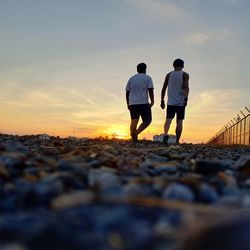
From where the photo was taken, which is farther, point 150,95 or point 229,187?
point 150,95

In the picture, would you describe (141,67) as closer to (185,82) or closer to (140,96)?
(140,96)

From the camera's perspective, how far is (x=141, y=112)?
9.70 m

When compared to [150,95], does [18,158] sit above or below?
below

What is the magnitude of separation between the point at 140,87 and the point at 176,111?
1.01 m

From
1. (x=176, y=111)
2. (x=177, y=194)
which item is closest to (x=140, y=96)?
(x=176, y=111)

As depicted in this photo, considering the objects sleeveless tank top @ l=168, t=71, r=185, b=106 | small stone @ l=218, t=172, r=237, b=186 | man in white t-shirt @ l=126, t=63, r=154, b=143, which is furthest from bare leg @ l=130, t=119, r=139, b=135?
small stone @ l=218, t=172, r=237, b=186

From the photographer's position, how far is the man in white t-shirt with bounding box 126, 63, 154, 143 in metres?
9.42

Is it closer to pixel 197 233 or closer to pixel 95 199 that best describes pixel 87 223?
pixel 95 199

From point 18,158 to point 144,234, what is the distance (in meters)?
1.70

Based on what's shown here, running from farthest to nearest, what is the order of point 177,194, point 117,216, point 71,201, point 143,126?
point 143,126, point 177,194, point 71,201, point 117,216

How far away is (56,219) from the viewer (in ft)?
4.69

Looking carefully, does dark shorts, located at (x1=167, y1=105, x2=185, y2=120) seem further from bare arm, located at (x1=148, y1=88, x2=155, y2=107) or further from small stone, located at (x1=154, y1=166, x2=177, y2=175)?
small stone, located at (x1=154, y1=166, x2=177, y2=175)

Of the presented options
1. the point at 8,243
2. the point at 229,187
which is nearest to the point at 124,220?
the point at 8,243

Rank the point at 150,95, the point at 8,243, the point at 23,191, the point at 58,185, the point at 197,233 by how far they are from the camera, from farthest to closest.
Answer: the point at 150,95, the point at 58,185, the point at 23,191, the point at 197,233, the point at 8,243
